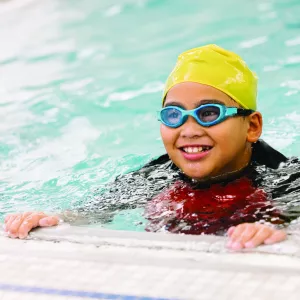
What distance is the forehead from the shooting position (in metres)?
2.95

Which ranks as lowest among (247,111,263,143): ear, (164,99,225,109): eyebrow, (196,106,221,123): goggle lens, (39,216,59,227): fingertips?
(247,111,263,143): ear

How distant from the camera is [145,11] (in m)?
8.52

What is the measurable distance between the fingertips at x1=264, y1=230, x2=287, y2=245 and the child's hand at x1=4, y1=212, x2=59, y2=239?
832 millimetres

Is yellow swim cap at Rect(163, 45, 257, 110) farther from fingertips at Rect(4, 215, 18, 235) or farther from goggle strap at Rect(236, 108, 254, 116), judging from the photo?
fingertips at Rect(4, 215, 18, 235)

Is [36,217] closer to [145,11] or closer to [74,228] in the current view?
[74,228]

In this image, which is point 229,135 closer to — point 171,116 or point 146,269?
point 171,116

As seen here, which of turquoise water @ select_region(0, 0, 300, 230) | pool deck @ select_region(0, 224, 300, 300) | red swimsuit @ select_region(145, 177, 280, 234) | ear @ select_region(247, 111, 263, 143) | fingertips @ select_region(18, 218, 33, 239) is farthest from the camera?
turquoise water @ select_region(0, 0, 300, 230)

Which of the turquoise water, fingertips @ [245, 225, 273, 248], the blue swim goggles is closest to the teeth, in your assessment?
the blue swim goggles

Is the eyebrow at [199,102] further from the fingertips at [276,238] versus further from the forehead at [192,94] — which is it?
the fingertips at [276,238]

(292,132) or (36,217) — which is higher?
(36,217)

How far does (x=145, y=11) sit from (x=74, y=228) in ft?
22.2

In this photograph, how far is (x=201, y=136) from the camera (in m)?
2.92

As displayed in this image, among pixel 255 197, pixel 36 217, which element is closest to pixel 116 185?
pixel 255 197

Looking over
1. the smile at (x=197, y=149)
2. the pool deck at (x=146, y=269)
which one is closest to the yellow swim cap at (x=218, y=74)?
the smile at (x=197, y=149)
